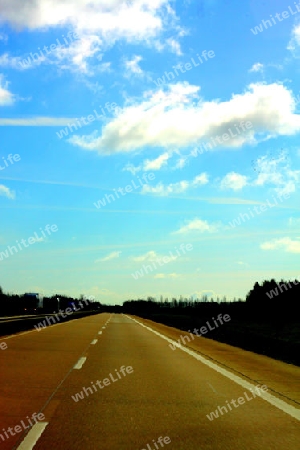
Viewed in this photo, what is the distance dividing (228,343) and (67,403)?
18.2m

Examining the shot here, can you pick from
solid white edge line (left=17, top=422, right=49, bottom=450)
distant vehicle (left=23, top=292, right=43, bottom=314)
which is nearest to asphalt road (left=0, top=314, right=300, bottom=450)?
solid white edge line (left=17, top=422, right=49, bottom=450)

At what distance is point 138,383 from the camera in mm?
11523

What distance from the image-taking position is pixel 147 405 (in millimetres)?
8883

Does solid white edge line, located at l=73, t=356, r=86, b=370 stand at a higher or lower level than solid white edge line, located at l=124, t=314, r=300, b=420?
higher

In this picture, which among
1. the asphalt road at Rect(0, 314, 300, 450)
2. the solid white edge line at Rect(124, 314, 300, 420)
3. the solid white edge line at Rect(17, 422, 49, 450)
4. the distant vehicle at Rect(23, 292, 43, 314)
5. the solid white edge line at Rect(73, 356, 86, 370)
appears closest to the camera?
the solid white edge line at Rect(17, 422, 49, 450)

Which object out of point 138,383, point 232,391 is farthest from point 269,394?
point 138,383

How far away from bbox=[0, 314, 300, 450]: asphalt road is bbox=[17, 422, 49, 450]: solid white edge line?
1cm

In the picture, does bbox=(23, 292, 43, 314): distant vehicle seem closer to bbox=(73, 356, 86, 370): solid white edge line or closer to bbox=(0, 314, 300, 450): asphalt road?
bbox=(73, 356, 86, 370): solid white edge line

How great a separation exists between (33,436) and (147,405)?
264cm

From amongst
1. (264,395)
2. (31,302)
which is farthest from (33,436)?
(31,302)

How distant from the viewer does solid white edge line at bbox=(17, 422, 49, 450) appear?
6.18m

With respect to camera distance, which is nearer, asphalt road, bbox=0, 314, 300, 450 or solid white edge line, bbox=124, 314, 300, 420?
asphalt road, bbox=0, 314, 300, 450

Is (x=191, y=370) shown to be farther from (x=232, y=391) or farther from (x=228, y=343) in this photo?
(x=228, y=343)

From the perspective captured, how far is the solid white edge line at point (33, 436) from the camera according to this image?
618 centimetres
